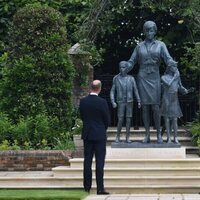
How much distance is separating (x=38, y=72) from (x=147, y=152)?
12.9 feet

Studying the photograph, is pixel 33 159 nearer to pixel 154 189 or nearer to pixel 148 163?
pixel 148 163

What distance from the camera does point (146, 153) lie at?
1282 centimetres

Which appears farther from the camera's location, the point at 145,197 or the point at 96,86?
the point at 96,86

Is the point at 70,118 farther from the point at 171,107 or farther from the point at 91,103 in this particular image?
the point at 91,103

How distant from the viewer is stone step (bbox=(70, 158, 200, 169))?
12102 millimetres

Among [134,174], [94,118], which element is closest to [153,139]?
[134,174]

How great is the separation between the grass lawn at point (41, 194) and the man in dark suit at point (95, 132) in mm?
414

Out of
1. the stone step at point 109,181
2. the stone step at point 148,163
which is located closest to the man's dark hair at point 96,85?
the stone step at point 109,181

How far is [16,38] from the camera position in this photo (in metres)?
15.8

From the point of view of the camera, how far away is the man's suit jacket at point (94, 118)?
1032cm

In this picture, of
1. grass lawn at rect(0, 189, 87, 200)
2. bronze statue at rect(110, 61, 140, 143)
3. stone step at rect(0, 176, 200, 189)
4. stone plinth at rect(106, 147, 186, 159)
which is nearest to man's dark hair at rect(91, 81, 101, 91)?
grass lawn at rect(0, 189, 87, 200)

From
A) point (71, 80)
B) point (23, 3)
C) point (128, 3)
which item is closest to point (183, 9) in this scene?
point (128, 3)

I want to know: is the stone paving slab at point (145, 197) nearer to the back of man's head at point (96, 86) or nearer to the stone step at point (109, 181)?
the stone step at point (109, 181)

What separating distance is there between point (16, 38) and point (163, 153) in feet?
17.5
